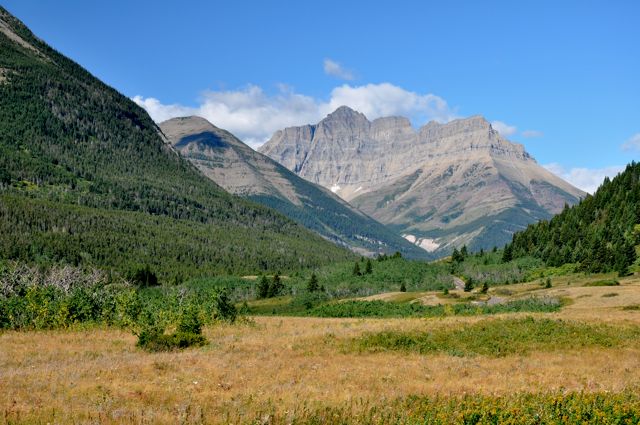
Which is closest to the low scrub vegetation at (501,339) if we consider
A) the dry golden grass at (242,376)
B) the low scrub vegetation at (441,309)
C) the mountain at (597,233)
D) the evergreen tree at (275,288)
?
the dry golden grass at (242,376)

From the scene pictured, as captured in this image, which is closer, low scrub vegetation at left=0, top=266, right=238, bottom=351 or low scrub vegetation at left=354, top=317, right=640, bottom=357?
low scrub vegetation at left=354, top=317, right=640, bottom=357

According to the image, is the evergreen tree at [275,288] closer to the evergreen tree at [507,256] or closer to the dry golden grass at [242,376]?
the evergreen tree at [507,256]

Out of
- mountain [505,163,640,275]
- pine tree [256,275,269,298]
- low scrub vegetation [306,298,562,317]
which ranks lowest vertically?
pine tree [256,275,269,298]

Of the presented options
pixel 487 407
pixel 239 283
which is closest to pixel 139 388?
pixel 487 407

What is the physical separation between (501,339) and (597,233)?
128464mm

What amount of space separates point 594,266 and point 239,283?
125110 millimetres

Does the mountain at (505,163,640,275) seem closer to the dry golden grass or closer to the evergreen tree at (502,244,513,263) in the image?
the evergreen tree at (502,244,513,263)

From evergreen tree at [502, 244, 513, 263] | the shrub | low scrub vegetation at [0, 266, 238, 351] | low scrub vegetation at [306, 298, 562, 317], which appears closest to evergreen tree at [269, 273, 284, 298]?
evergreen tree at [502, 244, 513, 263]

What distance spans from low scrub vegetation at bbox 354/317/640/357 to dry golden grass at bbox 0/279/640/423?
1.53 meters

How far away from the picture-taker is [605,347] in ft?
101

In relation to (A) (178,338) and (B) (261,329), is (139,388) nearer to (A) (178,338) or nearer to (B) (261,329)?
(A) (178,338)

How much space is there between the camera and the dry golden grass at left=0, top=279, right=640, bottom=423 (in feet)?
47.2

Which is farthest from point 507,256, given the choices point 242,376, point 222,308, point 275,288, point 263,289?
point 242,376

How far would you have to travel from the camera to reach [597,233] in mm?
142000
